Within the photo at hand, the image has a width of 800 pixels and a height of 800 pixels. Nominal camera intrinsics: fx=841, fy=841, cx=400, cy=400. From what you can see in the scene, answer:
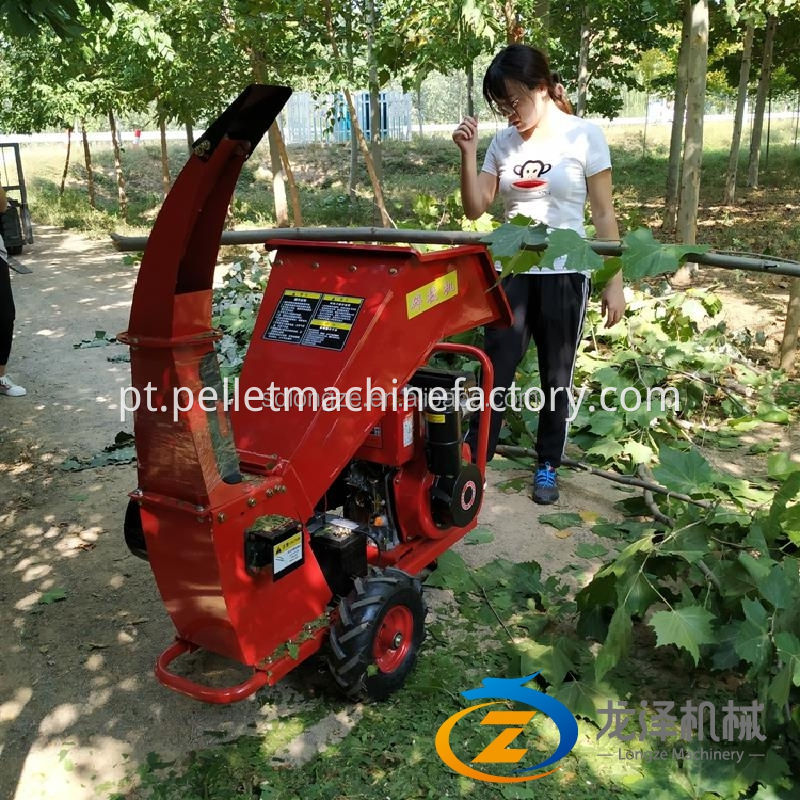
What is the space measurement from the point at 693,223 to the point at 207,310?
7203 mm

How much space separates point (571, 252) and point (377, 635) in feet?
4.73

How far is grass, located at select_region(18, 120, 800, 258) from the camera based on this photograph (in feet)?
40.4

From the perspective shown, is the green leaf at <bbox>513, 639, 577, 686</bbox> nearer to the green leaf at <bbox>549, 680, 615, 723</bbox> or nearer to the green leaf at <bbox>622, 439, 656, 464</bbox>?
the green leaf at <bbox>549, 680, 615, 723</bbox>

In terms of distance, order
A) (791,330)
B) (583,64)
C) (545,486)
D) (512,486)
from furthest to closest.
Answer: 1. (583,64)
2. (791,330)
3. (512,486)
4. (545,486)

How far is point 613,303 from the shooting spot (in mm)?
3871

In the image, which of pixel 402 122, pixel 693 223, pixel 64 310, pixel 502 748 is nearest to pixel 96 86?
pixel 64 310

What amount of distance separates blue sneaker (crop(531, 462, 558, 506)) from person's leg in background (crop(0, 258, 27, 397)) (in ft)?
12.1

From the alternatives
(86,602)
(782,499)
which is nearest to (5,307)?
(86,602)

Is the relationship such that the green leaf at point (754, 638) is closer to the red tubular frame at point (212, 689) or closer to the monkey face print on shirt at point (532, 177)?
the red tubular frame at point (212, 689)

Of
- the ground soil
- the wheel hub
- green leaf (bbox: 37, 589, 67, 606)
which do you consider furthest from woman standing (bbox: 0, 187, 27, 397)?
the wheel hub

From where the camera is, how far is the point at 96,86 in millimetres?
14352

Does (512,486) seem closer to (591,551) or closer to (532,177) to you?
(591,551)

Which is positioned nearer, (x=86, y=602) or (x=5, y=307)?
(x=86, y=602)

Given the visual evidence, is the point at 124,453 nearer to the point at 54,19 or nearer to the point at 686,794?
the point at 54,19
